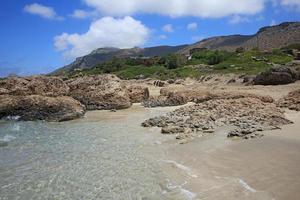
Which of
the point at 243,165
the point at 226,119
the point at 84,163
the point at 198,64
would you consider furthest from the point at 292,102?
the point at 198,64

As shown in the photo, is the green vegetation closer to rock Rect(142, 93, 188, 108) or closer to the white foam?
rock Rect(142, 93, 188, 108)

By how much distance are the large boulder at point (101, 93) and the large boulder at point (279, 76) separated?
8921 mm

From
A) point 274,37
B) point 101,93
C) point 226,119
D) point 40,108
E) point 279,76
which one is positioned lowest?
point 226,119

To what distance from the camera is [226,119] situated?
15938 millimetres

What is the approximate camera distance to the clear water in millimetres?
9039

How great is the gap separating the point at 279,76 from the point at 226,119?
489 inches

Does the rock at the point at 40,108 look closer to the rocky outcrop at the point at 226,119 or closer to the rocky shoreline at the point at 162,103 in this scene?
the rocky shoreline at the point at 162,103

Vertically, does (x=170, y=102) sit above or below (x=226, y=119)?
below

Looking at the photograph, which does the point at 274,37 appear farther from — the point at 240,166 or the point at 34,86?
the point at 240,166

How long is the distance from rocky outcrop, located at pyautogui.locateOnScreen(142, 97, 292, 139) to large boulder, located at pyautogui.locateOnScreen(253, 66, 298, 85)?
9527 millimetres

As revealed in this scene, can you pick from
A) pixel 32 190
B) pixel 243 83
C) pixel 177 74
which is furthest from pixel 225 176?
pixel 177 74

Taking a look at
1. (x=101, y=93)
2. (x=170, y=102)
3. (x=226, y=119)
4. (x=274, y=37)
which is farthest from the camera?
(x=274, y=37)

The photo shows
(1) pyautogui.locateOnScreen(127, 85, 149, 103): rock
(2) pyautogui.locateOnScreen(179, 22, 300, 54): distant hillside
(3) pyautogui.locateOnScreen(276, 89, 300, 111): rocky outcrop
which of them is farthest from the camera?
(2) pyautogui.locateOnScreen(179, 22, 300, 54): distant hillside

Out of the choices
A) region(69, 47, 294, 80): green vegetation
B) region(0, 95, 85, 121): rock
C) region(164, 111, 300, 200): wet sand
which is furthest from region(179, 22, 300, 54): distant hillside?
region(164, 111, 300, 200): wet sand
